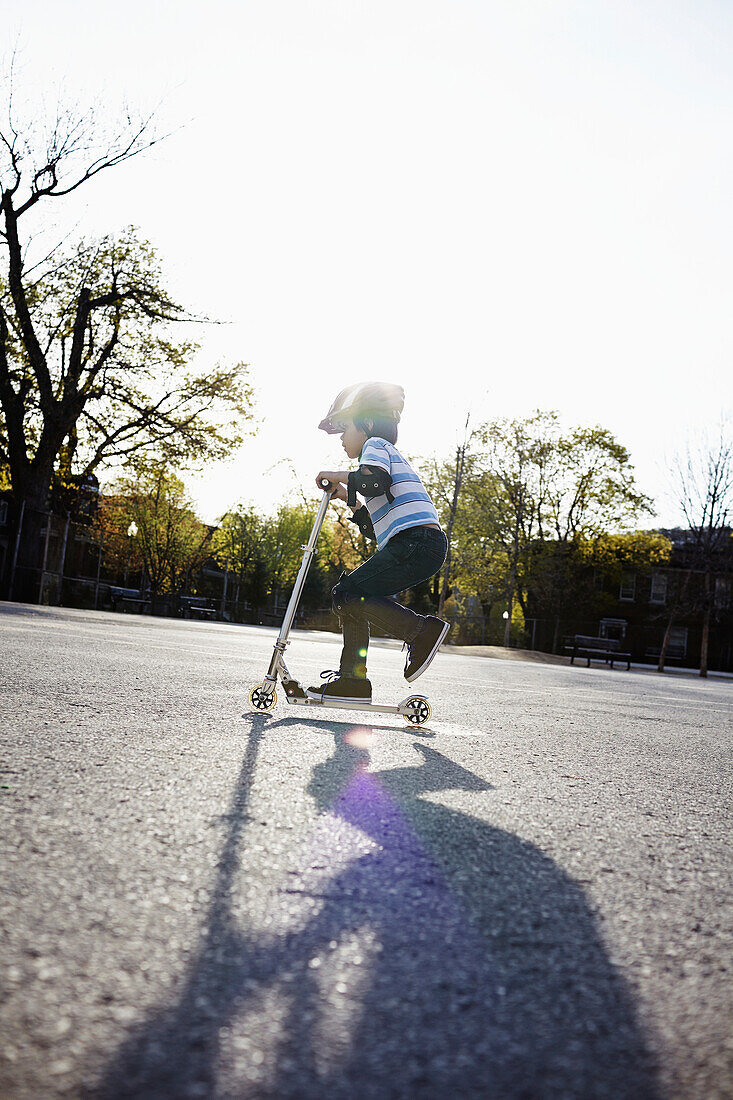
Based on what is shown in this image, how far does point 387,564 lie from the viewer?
4.46 metres

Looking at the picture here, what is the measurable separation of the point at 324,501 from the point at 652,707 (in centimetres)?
506

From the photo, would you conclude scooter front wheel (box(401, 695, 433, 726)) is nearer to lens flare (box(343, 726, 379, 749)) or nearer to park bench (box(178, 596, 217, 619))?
lens flare (box(343, 726, 379, 749))

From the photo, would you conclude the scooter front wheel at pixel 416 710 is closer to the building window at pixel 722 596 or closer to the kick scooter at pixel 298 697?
the kick scooter at pixel 298 697

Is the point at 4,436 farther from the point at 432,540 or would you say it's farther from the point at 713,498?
the point at 713,498

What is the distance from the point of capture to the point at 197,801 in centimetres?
228

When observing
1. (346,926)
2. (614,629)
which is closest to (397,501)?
(346,926)

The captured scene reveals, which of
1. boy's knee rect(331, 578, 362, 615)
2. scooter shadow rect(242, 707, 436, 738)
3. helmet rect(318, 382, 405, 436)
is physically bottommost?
scooter shadow rect(242, 707, 436, 738)

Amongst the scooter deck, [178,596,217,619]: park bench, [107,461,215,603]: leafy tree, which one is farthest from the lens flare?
[107,461,215,603]: leafy tree

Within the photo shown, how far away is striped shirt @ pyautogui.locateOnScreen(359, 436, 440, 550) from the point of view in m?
4.48

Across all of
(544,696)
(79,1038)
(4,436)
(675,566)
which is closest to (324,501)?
(79,1038)

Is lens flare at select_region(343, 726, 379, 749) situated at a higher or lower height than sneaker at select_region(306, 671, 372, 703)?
lower

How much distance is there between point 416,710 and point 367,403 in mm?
1690

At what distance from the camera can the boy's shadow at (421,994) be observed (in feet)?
3.32

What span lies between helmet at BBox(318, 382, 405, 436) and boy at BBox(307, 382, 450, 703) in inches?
8.0
